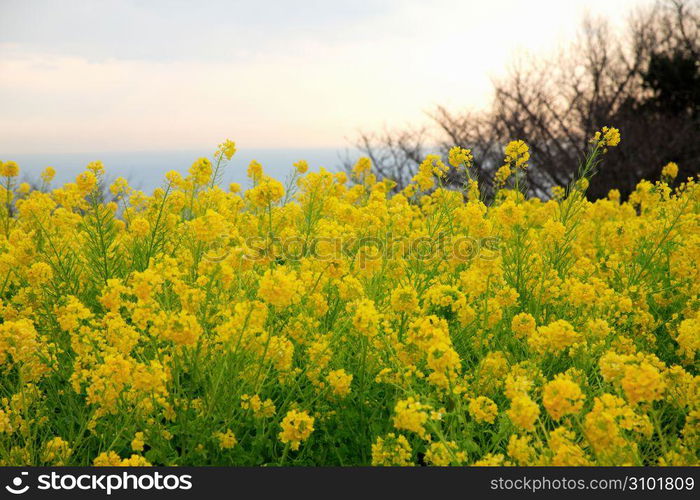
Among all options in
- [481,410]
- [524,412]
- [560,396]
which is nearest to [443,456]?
[481,410]

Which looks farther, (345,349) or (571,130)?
(571,130)

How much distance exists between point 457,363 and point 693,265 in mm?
2982

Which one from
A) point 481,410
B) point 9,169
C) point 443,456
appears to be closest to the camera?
point 443,456

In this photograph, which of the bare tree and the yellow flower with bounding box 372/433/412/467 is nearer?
the yellow flower with bounding box 372/433/412/467

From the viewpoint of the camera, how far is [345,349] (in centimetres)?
354

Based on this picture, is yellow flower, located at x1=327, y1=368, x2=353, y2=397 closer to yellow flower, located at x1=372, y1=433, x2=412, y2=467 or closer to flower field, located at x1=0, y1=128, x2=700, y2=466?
flower field, located at x1=0, y1=128, x2=700, y2=466

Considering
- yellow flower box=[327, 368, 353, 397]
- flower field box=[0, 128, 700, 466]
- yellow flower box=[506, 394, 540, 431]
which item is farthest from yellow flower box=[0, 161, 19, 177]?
yellow flower box=[506, 394, 540, 431]

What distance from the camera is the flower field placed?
260 cm

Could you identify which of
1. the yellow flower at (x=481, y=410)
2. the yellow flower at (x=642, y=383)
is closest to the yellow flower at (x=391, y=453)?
the yellow flower at (x=481, y=410)

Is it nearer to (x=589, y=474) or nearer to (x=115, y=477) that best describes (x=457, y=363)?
(x=589, y=474)

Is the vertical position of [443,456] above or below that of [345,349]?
below

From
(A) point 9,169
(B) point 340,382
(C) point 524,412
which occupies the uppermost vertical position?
(A) point 9,169

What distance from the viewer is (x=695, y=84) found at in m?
20.1

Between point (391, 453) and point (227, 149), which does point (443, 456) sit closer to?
point (391, 453)
